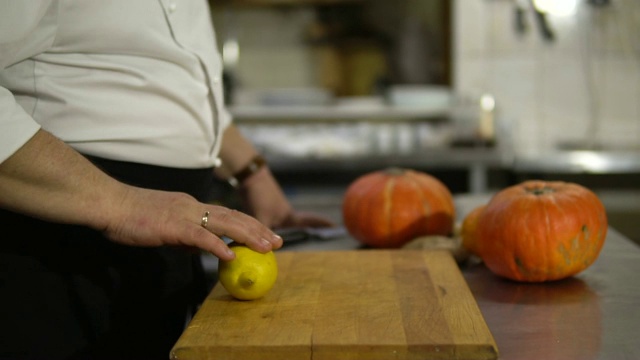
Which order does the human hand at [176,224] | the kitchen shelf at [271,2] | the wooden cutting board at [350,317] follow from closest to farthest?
the wooden cutting board at [350,317]
the human hand at [176,224]
the kitchen shelf at [271,2]

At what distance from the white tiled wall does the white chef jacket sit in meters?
2.92

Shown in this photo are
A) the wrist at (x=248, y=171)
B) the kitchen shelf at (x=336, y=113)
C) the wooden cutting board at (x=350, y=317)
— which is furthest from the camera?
the kitchen shelf at (x=336, y=113)

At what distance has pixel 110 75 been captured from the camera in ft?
3.51

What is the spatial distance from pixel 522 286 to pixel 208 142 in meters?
0.54

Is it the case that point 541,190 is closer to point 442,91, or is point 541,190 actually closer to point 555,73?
point 442,91

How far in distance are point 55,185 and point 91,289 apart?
22 centimetres

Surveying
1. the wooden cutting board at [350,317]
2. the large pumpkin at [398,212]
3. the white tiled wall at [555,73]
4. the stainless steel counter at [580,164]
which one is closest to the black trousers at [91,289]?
the wooden cutting board at [350,317]

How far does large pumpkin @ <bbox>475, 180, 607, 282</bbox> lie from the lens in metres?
1.09

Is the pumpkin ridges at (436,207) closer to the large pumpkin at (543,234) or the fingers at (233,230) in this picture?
the large pumpkin at (543,234)

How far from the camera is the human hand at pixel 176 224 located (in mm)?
925

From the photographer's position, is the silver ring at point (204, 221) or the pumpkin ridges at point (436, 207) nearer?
the silver ring at point (204, 221)

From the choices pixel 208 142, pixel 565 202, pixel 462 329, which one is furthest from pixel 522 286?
pixel 208 142

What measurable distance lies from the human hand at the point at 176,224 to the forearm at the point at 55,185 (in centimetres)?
2

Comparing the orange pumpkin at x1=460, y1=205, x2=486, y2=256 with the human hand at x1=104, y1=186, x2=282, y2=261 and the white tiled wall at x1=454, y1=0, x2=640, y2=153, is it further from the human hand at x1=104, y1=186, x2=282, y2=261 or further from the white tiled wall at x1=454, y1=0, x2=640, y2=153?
the white tiled wall at x1=454, y1=0, x2=640, y2=153
